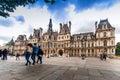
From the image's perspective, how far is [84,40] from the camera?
258 ft

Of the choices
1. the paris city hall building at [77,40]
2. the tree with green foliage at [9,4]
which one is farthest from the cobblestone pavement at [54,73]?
the paris city hall building at [77,40]

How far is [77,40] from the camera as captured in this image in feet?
264

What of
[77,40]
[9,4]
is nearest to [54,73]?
[9,4]

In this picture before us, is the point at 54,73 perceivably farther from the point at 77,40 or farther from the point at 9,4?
the point at 77,40

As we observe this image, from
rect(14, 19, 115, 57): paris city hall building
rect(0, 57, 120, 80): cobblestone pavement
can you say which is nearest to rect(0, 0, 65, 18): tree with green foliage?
rect(0, 57, 120, 80): cobblestone pavement

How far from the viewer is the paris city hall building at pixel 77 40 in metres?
70.9

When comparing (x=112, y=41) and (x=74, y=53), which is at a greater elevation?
(x=112, y=41)

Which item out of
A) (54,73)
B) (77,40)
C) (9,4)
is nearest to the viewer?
(54,73)

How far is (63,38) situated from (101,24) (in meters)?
20.2

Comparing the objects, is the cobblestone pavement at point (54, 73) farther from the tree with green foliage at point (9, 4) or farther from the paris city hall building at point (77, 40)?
the paris city hall building at point (77, 40)

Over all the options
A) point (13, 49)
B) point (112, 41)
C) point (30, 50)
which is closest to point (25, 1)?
point (30, 50)

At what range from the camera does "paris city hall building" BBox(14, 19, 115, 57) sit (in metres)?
70.9

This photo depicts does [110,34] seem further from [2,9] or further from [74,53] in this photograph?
[2,9]

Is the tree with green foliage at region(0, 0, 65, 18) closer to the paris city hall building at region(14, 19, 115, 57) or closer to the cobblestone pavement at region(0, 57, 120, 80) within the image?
the cobblestone pavement at region(0, 57, 120, 80)
